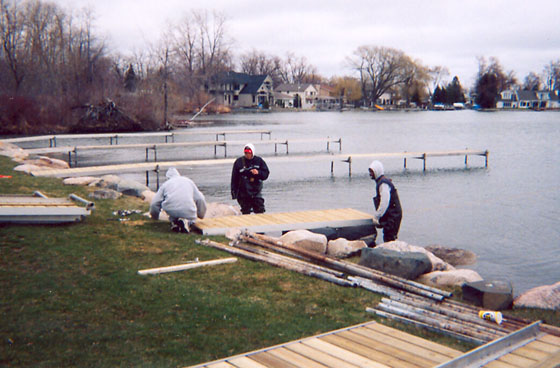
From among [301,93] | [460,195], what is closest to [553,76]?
[301,93]

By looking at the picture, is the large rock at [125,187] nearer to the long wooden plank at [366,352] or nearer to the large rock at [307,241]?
the large rock at [307,241]

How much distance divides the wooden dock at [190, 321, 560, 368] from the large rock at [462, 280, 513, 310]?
54.7 inches

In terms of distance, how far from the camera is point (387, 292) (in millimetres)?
5871

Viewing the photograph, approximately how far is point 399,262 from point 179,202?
3627 mm

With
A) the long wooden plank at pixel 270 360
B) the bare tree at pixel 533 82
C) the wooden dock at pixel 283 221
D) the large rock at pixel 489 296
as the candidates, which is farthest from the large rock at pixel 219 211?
the bare tree at pixel 533 82

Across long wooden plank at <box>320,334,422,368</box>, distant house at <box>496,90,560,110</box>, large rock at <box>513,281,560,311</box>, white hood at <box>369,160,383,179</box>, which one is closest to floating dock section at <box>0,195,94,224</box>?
white hood at <box>369,160,383,179</box>

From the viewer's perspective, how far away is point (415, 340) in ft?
14.2

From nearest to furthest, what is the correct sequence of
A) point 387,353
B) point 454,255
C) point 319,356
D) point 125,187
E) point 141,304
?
point 319,356, point 387,353, point 141,304, point 454,255, point 125,187

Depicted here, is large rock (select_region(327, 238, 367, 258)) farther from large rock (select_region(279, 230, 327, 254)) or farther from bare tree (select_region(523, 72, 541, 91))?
bare tree (select_region(523, 72, 541, 91))

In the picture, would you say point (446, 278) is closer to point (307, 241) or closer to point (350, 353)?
point (307, 241)

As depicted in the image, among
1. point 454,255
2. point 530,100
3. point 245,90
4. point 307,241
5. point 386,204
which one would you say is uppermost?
point 245,90

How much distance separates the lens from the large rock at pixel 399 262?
6840 mm

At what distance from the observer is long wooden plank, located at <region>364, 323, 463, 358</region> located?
4.09 metres

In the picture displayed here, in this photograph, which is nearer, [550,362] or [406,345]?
[550,362]
